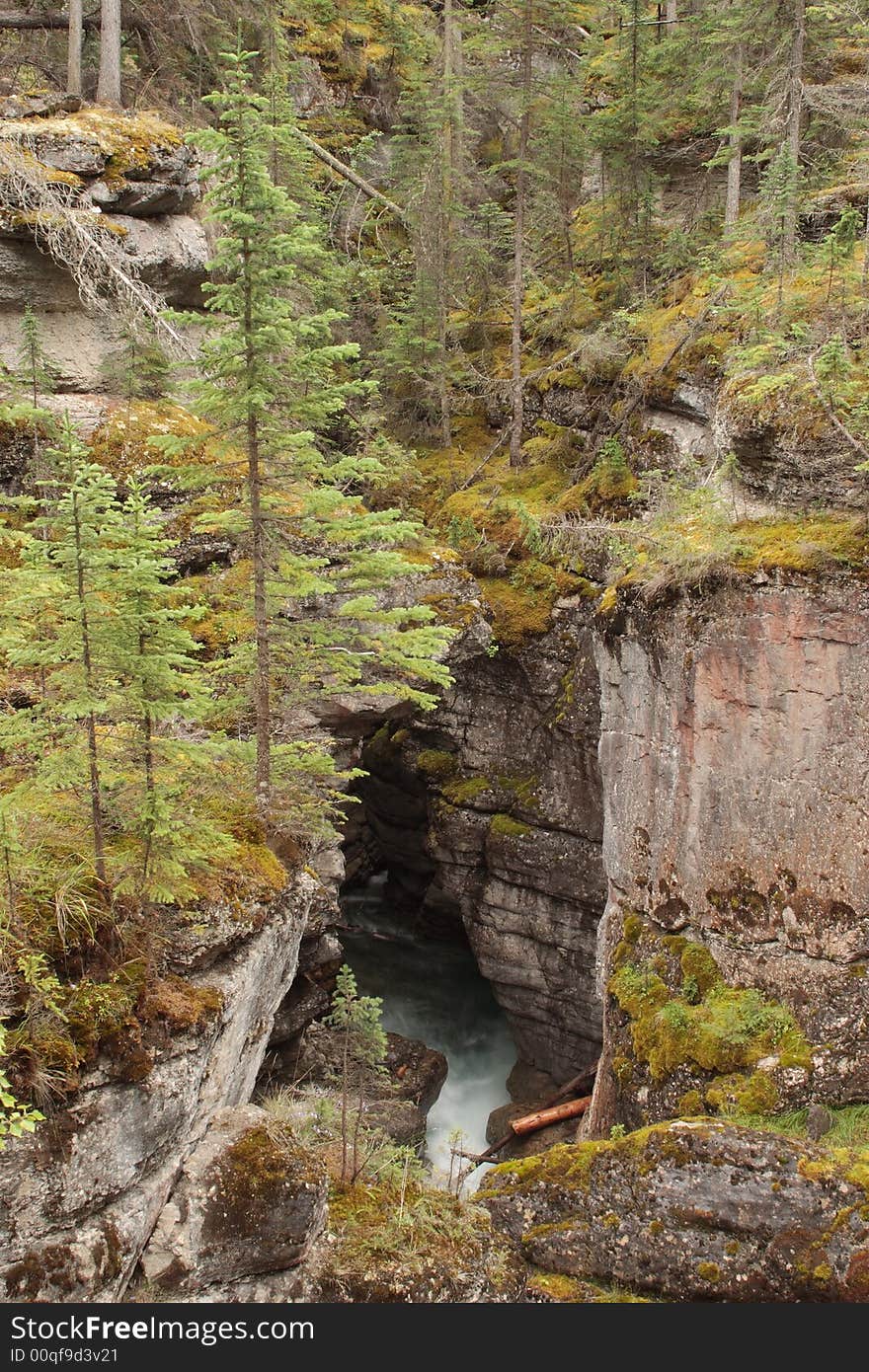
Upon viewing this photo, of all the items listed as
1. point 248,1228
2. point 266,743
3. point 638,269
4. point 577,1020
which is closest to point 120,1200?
point 248,1228

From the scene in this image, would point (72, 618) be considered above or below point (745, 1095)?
above

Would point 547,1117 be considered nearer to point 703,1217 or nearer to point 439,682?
point 703,1217

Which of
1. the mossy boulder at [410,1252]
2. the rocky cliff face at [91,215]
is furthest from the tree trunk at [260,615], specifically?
the rocky cliff face at [91,215]

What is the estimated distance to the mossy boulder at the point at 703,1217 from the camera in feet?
27.1

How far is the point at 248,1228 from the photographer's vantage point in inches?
291

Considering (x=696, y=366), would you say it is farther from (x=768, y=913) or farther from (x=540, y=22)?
(x=768, y=913)

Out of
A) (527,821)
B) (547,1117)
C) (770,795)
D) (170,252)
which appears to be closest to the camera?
(770,795)

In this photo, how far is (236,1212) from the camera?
7.39m

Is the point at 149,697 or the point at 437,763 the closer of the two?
the point at 149,697

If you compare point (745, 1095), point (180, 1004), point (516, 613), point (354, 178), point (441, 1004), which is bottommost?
point (441, 1004)

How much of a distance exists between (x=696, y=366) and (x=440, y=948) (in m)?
15.2

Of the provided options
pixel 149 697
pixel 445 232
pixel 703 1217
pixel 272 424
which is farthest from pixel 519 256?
pixel 703 1217

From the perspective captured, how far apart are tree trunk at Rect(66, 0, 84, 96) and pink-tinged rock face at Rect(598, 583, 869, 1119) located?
15460 mm

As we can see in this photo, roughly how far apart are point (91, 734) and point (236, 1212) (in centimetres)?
418
